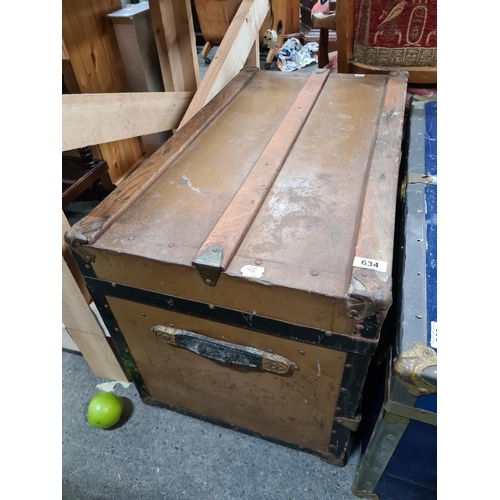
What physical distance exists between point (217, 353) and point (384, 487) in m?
0.59

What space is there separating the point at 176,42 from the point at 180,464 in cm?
152

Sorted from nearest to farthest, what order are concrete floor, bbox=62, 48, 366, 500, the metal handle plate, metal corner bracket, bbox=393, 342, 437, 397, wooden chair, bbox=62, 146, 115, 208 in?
1. metal corner bracket, bbox=393, 342, 437, 397
2. the metal handle plate
3. concrete floor, bbox=62, 48, 366, 500
4. wooden chair, bbox=62, 146, 115, 208

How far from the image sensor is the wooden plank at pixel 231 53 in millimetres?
1410

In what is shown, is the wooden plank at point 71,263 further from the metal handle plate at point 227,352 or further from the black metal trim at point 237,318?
the metal handle plate at point 227,352

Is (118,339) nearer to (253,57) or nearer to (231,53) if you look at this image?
(231,53)

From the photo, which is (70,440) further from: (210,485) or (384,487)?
(384,487)

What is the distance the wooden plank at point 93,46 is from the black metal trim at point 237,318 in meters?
1.14

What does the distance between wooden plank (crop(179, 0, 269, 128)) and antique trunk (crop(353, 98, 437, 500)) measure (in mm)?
785

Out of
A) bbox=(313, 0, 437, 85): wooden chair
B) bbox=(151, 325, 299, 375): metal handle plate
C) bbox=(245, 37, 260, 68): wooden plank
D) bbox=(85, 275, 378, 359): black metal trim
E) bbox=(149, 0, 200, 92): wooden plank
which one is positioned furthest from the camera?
bbox=(245, 37, 260, 68): wooden plank

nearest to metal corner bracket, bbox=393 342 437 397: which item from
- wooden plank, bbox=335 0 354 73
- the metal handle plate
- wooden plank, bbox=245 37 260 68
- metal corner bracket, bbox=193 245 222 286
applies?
the metal handle plate

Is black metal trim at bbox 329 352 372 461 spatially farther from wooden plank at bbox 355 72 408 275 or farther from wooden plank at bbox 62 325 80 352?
wooden plank at bbox 62 325 80 352

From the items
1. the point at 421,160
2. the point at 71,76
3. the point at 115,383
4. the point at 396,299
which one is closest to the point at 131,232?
the point at 396,299

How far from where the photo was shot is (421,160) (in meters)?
1.15

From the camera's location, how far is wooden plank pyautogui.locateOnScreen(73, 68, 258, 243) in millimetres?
885
